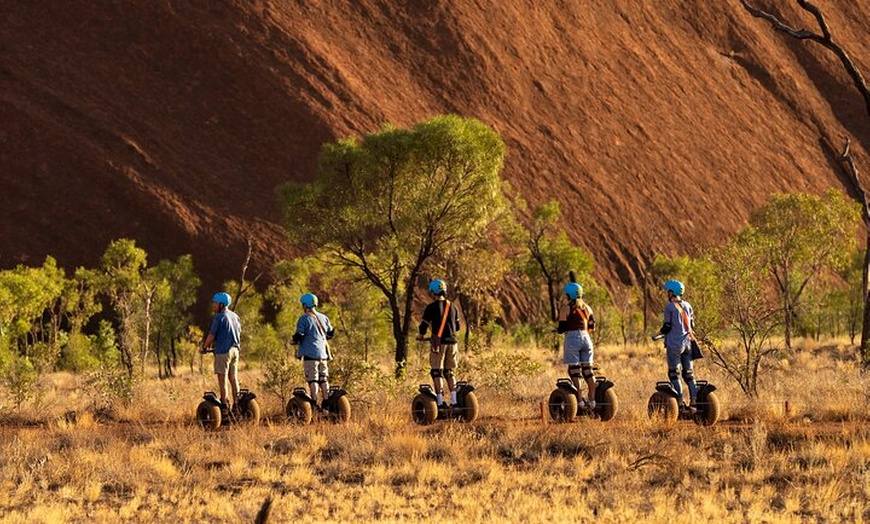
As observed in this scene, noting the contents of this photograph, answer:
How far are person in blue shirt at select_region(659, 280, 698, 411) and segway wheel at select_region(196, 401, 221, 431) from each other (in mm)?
A: 6159

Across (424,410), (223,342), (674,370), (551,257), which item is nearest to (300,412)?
(223,342)

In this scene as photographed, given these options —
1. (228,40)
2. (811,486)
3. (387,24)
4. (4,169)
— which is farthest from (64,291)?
(811,486)

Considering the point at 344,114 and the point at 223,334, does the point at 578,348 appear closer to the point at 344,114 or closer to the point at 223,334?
the point at 223,334

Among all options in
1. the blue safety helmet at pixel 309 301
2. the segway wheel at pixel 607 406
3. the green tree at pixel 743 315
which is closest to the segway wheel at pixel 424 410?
the blue safety helmet at pixel 309 301

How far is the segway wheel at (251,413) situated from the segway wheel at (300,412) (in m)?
0.46

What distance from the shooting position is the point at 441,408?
1523 centimetres

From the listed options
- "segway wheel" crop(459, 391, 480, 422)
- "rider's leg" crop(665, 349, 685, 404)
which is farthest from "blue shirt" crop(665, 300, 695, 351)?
"segway wheel" crop(459, 391, 480, 422)

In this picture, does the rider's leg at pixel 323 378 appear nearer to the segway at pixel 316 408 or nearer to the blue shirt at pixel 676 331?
the segway at pixel 316 408

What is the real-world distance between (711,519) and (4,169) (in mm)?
54540

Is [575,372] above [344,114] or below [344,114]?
below

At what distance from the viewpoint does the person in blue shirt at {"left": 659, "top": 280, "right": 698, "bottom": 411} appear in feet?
47.3

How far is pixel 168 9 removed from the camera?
64.7 metres

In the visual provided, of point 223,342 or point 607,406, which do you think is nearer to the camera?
point 607,406

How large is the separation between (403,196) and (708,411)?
15.3 meters
